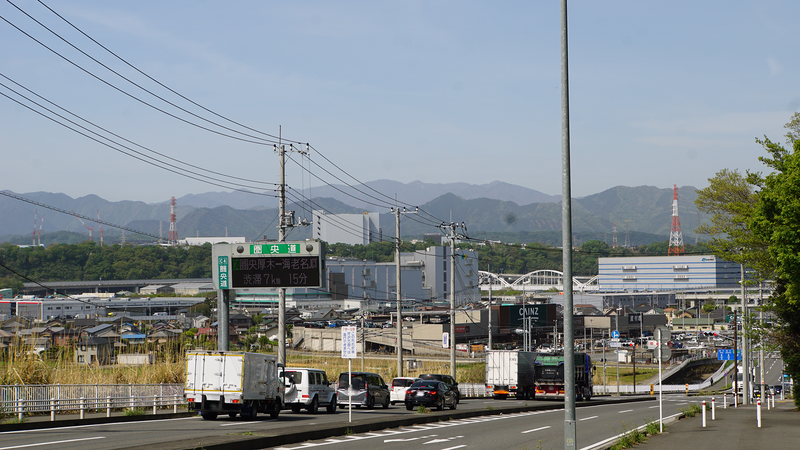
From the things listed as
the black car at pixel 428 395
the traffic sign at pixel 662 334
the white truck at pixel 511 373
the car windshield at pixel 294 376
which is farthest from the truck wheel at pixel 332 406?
the white truck at pixel 511 373

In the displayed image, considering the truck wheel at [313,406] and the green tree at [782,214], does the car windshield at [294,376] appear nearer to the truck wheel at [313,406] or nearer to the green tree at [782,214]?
the truck wheel at [313,406]

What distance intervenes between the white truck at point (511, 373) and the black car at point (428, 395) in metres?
13.2

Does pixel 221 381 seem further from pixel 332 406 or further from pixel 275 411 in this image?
pixel 332 406

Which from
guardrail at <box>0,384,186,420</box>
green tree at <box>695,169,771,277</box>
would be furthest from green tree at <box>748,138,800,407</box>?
guardrail at <box>0,384,186,420</box>

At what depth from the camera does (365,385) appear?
35.2 metres

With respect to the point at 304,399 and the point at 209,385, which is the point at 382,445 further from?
the point at 304,399

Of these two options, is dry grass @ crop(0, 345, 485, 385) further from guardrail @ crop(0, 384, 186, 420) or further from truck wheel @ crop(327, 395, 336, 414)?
truck wheel @ crop(327, 395, 336, 414)

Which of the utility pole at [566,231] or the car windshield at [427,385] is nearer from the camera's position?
the utility pole at [566,231]

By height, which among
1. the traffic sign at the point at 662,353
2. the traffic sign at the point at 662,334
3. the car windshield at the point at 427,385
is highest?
the traffic sign at the point at 662,334

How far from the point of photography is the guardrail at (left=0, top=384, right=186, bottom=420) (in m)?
23.4

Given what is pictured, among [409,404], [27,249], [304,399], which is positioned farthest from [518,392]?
[27,249]

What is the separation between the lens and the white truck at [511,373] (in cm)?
4803

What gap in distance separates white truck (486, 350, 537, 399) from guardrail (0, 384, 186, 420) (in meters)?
22.8

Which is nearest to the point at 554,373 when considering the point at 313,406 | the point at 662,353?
the point at 313,406
